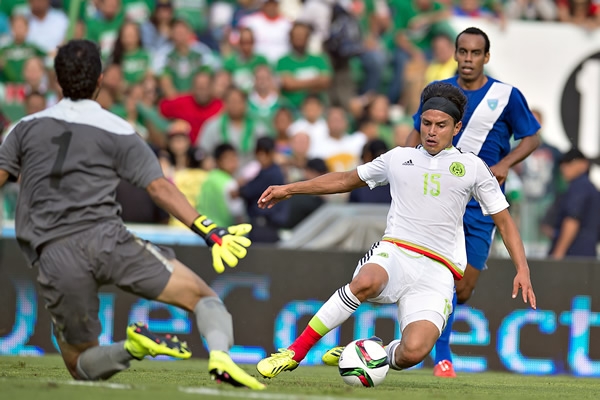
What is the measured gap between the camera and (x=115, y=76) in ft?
47.2

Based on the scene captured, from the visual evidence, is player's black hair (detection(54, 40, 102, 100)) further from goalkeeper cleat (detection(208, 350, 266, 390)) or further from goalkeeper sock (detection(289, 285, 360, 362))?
goalkeeper sock (detection(289, 285, 360, 362))

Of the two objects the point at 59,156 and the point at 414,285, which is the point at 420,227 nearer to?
the point at 414,285

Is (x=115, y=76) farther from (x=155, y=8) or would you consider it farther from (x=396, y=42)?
(x=396, y=42)

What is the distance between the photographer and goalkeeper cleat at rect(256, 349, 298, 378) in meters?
7.12

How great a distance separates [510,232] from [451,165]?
0.60 metres

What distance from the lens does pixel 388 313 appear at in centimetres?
1137

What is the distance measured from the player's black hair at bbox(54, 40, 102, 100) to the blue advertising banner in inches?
204

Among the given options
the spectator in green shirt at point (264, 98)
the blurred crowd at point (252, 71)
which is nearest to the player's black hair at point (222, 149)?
the blurred crowd at point (252, 71)

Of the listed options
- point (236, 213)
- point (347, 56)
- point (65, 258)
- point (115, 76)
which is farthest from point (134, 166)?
point (347, 56)

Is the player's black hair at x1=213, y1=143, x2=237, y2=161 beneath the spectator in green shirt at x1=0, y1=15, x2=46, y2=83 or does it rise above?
beneath

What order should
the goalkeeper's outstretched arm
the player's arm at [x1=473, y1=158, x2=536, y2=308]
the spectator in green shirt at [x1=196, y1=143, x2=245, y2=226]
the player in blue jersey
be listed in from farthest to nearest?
1. the spectator in green shirt at [x1=196, y1=143, x2=245, y2=226]
2. the player in blue jersey
3. the goalkeeper's outstretched arm
4. the player's arm at [x1=473, y1=158, x2=536, y2=308]

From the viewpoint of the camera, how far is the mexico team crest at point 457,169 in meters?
7.32

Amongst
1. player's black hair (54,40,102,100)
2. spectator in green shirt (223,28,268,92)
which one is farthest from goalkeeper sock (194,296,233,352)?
spectator in green shirt (223,28,268,92)

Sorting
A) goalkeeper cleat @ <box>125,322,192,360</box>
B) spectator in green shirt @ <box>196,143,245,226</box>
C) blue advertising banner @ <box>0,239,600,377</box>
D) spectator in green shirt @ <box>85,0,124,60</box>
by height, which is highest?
spectator in green shirt @ <box>85,0,124,60</box>
